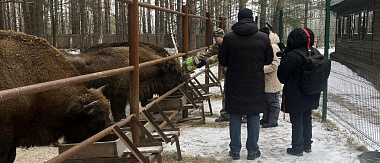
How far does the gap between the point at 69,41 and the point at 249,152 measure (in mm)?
28379

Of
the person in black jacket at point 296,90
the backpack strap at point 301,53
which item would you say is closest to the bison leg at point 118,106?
the person in black jacket at point 296,90

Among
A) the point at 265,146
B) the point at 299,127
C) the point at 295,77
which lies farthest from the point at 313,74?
the point at 265,146

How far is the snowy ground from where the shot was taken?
5.18 meters

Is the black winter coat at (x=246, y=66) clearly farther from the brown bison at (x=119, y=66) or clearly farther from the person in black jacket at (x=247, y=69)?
the brown bison at (x=119, y=66)

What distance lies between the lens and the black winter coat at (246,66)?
4.99m

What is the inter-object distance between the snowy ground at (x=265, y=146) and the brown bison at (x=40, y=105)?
4.83 ft

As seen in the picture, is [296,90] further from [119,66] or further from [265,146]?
[119,66]

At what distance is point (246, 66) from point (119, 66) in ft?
9.69

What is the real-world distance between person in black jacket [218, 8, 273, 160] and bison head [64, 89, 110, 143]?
5.79 feet

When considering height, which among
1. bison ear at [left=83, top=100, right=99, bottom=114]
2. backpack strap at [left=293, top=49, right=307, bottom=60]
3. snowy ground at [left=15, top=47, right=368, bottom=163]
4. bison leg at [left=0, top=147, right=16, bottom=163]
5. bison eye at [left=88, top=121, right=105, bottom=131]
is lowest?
snowy ground at [left=15, top=47, right=368, bottom=163]

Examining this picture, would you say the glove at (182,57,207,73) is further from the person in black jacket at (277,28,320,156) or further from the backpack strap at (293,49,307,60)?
the backpack strap at (293,49,307,60)

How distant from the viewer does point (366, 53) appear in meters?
14.3

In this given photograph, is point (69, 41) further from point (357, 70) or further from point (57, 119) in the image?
point (57, 119)

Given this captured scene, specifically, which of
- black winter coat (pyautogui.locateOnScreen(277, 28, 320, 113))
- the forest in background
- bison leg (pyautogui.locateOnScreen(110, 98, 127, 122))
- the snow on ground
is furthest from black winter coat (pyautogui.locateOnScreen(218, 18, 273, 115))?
the forest in background
